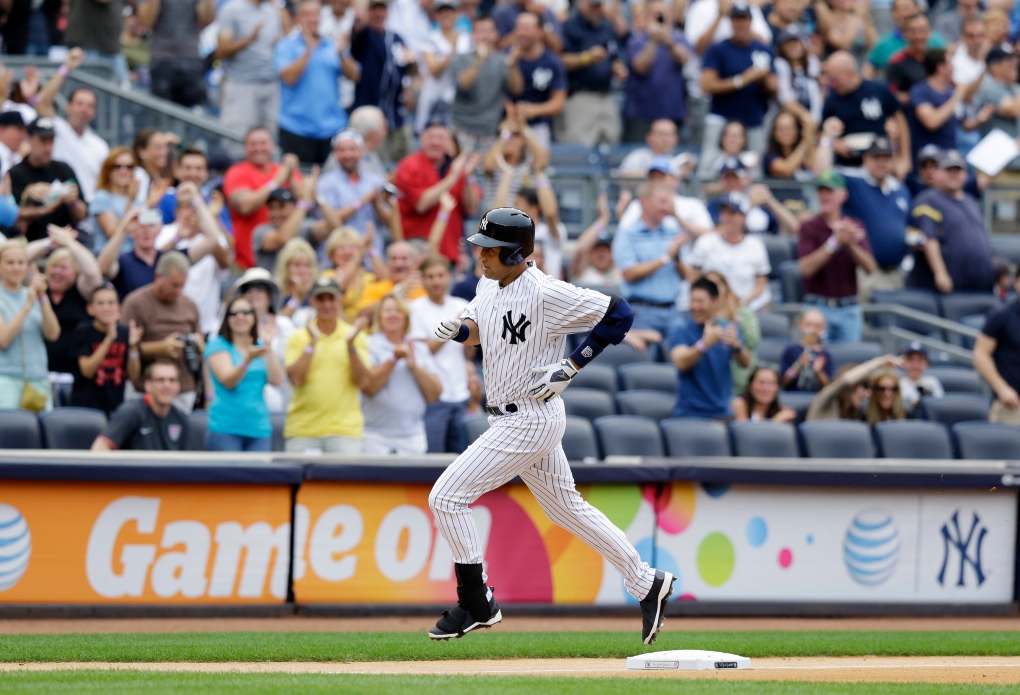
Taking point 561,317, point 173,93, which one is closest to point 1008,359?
point 561,317

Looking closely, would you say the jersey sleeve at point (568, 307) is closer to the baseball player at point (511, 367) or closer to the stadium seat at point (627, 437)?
the baseball player at point (511, 367)

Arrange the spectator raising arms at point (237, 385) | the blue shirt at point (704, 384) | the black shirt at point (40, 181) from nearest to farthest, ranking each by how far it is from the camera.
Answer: the spectator raising arms at point (237, 385), the blue shirt at point (704, 384), the black shirt at point (40, 181)

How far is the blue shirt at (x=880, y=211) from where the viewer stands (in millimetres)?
13523

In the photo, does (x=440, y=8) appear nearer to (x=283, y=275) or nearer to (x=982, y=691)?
(x=283, y=275)

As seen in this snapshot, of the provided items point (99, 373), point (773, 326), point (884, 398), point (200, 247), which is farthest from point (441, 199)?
point (884, 398)

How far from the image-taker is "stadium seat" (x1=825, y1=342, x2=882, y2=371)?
12008 millimetres

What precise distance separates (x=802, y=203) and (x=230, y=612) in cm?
777

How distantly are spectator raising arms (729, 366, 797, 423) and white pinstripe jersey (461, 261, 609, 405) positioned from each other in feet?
14.8

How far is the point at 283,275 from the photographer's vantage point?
10.8m

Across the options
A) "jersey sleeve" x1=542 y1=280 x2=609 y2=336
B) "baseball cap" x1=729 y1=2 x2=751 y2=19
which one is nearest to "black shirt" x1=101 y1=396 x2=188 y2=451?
"jersey sleeve" x1=542 y1=280 x2=609 y2=336

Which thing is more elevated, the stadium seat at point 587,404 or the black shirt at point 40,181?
the black shirt at point 40,181

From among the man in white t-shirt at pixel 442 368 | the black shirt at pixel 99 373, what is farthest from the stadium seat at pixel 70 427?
the man in white t-shirt at pixel 442 368

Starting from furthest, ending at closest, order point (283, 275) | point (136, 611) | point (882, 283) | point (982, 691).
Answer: point (882, 283), point (283, 275), point (136, 611), point (982, 691)

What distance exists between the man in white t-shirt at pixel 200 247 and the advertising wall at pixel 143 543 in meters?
2.10
